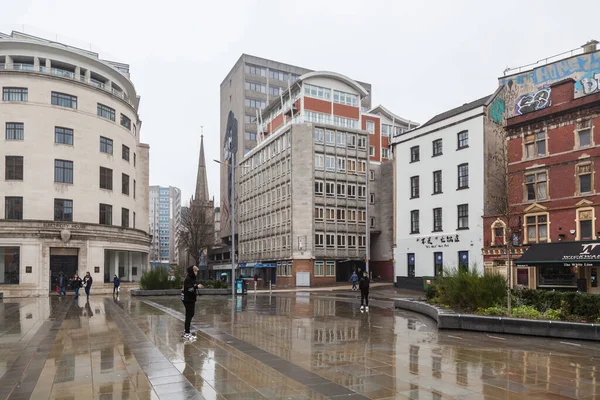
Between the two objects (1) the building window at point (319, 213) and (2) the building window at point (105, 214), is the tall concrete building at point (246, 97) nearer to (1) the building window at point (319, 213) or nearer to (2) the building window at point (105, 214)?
(1) the building window at point (319, 213)

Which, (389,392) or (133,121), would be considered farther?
→ (133,121)

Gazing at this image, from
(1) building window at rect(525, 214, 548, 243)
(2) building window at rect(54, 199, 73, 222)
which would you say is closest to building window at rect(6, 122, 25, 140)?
(2) building window at rect(54, 199, 73, 222)

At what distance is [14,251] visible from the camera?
39.7 metres

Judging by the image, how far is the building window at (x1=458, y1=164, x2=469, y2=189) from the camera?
A: 39.3 meters

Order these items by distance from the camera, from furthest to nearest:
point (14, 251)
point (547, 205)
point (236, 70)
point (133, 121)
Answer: point (236, 70), point (133, 121), point (14, 251), point (547, 205)

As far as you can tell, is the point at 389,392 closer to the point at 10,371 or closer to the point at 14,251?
the point at 10,371

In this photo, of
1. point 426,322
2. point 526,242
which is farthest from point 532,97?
point 426,322

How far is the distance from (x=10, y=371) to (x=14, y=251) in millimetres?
35535

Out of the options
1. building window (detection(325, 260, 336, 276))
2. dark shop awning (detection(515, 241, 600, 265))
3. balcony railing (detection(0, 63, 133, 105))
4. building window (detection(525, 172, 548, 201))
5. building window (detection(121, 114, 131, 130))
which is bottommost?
building window (detection(325, 260, 336, 276))

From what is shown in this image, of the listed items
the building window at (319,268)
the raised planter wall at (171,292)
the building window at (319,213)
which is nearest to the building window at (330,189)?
the building window at (319,213)

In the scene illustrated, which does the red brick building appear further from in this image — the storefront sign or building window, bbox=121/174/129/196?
building window, bbox=121/174/129/196

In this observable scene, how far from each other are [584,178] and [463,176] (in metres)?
9.47

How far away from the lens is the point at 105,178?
150 ft

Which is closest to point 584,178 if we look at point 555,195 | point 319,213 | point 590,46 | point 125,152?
point 555,195
